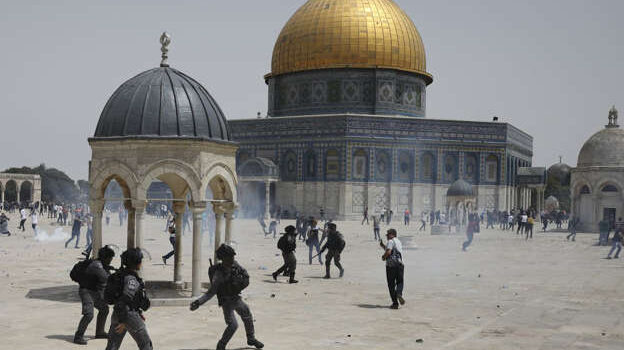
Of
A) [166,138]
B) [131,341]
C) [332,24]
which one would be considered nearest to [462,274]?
[166,138]

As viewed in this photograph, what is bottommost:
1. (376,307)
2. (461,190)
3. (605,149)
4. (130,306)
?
(376,307)

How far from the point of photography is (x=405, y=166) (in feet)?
190

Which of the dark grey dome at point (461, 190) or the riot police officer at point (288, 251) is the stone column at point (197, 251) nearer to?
the riot police officer at point (288, 251)

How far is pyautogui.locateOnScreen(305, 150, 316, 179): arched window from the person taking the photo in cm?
5806

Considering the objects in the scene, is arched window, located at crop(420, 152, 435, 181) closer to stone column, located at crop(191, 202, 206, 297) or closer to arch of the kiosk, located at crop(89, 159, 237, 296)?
arch of the kiosk, located at crop(89, 159, 237, 296)

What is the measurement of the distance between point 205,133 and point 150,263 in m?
7.70

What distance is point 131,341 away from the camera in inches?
386

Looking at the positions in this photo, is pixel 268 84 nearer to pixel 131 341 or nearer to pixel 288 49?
pixel 288 49

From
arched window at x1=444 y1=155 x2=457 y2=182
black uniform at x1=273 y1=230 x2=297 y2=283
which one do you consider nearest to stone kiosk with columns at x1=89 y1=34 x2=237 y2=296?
black uniform at x1=273 y1=230 x2=297 y2=283

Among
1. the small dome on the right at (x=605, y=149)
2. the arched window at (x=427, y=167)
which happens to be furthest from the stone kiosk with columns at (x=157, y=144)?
the arched window at (x=427, y=167)

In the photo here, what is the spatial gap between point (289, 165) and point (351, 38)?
11551 millimetres

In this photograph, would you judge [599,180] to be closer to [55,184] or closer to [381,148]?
[381,148]

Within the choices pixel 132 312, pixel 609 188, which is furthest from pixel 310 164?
pixel 132 312

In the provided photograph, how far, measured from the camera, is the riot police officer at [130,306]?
780cm
